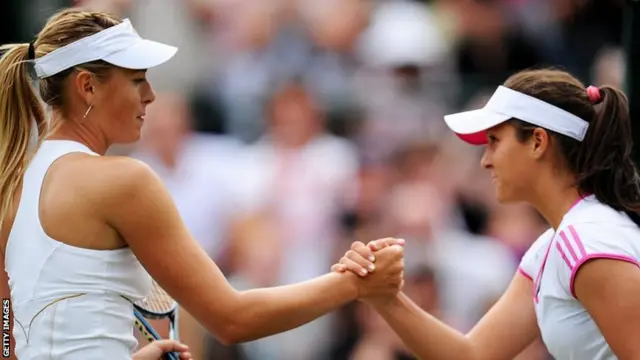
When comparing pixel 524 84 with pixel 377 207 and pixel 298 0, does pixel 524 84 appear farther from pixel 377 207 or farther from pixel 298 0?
pixel 298 0

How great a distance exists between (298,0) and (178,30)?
0.75m

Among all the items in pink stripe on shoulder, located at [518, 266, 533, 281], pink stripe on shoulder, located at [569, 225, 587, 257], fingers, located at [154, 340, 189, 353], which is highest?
pink stripe on shoulder, located at [569, 225, 587, 257]

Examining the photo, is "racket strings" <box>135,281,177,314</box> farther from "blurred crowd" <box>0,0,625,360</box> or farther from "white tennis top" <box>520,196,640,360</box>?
"blurred crowd" <box>0,0,625,360</box>

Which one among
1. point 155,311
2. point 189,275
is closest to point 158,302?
point 155,311

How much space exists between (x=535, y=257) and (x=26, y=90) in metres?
1.63

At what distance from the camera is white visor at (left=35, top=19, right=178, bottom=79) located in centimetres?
323

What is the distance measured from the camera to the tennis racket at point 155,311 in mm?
3320

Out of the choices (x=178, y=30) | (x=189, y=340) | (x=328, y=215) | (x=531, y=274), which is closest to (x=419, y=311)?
(x=531, y=274)

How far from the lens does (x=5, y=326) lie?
11.1ft

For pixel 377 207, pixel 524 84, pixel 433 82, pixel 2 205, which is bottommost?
pixel 377 207

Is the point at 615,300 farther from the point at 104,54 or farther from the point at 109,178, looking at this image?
the point at 104,54

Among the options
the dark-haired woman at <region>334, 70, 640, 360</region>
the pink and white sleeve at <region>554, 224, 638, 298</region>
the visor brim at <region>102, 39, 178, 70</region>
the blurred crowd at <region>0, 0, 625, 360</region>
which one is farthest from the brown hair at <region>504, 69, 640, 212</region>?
the blurred crowd at <region>0, 0, 625, 360</region>

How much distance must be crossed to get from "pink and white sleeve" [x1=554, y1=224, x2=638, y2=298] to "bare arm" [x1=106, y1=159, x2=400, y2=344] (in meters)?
0.66

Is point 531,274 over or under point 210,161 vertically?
over
